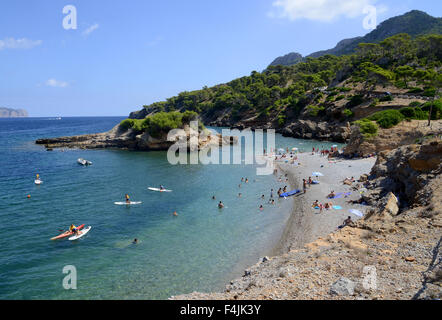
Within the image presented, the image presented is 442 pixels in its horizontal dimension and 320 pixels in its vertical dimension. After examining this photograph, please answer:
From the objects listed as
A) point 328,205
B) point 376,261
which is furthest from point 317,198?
point 376,261

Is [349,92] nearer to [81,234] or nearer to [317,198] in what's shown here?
[317,198]

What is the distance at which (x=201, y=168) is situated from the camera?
43.6 m

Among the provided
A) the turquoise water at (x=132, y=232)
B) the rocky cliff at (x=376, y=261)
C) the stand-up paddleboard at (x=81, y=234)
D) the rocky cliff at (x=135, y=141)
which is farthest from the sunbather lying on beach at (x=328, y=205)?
the rocky cliff at (x=135, y=141)

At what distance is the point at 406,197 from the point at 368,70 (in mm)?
69080

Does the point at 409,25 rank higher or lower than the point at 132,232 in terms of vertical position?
higher

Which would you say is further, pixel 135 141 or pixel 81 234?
pixel 135 141

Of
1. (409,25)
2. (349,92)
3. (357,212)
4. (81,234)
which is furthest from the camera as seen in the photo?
(409,25)

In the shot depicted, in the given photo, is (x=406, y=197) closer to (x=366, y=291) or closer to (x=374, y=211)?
(x=374, y=211)

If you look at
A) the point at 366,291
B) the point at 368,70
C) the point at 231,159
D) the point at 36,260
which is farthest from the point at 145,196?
the point at 368,70

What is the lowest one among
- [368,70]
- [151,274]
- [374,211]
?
[151,274]

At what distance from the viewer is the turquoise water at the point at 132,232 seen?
592 inches

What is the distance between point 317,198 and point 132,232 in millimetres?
17836

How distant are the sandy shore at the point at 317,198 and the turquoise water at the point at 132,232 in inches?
51.9

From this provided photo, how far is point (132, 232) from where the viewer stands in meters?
21.3
